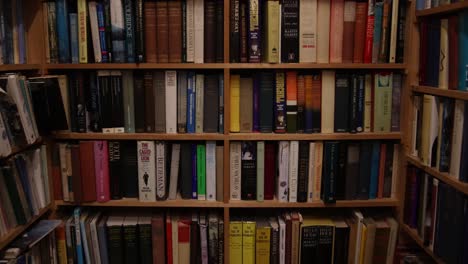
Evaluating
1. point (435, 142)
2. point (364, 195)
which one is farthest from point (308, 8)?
point (364, 195)

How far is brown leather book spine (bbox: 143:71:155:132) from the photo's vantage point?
1985mm

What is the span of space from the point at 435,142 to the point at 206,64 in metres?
1.00

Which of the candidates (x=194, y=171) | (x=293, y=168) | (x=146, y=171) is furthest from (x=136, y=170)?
(x=293, y=168)

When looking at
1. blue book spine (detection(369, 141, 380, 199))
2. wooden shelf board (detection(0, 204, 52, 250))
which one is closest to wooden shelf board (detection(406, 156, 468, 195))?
blue book spine (detection(369, 141, 380, 199))

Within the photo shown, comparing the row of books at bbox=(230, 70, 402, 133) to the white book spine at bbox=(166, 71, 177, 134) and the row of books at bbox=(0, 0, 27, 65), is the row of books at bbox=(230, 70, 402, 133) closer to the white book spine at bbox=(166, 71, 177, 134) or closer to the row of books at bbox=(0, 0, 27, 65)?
the white book spine at bbox=(166, 71, 177, 134)

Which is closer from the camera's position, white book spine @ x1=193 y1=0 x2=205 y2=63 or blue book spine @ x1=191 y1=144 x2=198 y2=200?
white book spine @ x1=193 y1=0 x2=205 y2=63

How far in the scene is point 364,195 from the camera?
208 cm

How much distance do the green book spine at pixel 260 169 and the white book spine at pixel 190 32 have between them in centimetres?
50

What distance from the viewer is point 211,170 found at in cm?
205

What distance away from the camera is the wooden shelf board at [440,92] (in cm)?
154

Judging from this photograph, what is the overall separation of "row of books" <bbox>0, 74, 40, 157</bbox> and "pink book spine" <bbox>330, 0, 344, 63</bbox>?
1302 mm

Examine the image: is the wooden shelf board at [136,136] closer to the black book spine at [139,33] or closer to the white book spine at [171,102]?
the white book spine at [171,102]

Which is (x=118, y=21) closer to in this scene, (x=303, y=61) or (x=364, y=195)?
(x=303, y=61)

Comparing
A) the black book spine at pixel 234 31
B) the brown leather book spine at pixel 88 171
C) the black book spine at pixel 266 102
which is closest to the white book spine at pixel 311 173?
the black book spine at pixel 266 102
